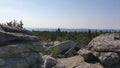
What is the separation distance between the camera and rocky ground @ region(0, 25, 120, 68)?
11570mm

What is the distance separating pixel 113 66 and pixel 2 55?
241 inches

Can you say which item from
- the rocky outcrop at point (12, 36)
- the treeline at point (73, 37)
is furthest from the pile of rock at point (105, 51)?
the treeline at point (73, 37)

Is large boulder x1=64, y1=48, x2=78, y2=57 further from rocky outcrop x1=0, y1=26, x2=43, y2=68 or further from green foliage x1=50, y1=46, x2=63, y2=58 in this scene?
rocky outcrop x1=0, y1=26, x2=43, y2=68

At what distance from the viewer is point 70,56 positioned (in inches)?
632

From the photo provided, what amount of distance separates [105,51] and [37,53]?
403 centimetres

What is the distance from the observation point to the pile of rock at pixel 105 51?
1248cm

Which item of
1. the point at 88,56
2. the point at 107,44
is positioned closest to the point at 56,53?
the point at 88,56

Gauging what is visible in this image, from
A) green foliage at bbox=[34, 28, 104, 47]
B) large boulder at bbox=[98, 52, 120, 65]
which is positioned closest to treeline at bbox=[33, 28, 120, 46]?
green foliage at bbox=[34, 28, 104, 47]

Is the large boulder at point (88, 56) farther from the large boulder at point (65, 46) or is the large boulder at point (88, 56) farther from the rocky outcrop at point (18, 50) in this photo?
the large boulder at point (65, 46)

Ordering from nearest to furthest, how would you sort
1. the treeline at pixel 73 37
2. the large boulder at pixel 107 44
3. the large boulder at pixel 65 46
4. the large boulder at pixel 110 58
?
1. the large boulder at pixel 110 58
2. the large boulder at pixel 107 44
3. the large boulder at pixel 65 46
4. the treeline at pixel 73 37

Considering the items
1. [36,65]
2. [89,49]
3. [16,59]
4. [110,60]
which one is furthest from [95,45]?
[16,59]

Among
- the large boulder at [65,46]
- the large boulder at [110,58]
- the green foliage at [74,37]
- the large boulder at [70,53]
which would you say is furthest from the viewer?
the green foliage at [74,37]

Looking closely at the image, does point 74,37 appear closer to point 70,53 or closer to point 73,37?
point 73,37

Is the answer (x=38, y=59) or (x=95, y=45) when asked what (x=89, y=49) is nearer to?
(x=95, y=45)
